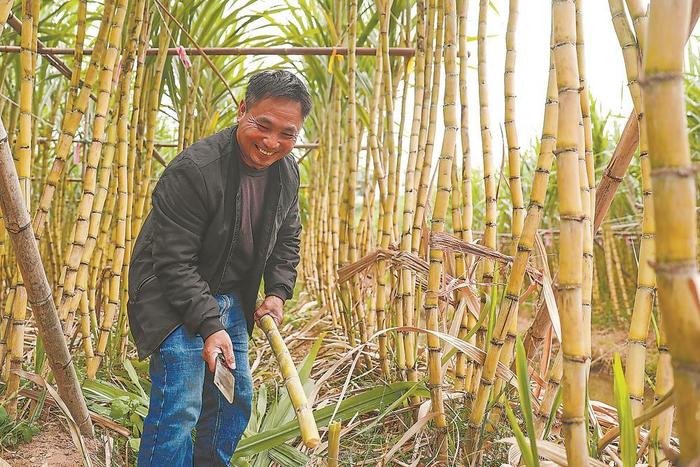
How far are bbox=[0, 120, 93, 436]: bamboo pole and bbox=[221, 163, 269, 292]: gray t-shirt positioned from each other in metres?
0.35

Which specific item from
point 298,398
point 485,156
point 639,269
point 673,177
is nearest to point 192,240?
point 298,398

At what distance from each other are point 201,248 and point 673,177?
3.22 feet

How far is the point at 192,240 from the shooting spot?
1179mm

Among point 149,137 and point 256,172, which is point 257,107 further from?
point 149,137

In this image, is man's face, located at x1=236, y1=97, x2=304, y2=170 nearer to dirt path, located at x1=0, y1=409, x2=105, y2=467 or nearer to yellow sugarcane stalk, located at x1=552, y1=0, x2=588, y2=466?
yellow sugarcane stalk, located at x1=552, y1=0, x2=588, y2=466

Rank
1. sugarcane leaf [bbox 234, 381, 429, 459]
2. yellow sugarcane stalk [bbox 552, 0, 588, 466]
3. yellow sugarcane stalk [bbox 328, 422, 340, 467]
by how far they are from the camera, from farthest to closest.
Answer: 1. sugarcane leaf [bbox 234, 381, 429, 459]
2. yellow sugarcane stalk [bbox 328, 422, 340, 467]
3. yellow sugarcane stalk [bbox 552, 0, 588, 466]

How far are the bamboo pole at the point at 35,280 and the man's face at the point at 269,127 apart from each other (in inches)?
16.8

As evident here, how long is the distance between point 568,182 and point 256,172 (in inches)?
29.8

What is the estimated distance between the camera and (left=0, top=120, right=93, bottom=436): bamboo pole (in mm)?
999

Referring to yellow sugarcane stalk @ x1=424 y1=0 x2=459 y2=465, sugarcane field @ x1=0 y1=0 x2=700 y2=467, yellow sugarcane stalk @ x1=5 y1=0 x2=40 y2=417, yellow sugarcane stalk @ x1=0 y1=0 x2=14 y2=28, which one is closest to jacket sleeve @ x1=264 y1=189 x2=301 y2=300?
sugarcane field @ x1=0 y1=0 x2=700 y2=467

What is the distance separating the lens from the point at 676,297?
443mm

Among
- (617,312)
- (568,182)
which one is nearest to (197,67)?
(568,182)

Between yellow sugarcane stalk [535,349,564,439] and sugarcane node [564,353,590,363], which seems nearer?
sugarcane node [564,353,590,363]

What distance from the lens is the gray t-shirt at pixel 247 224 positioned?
1285mm
